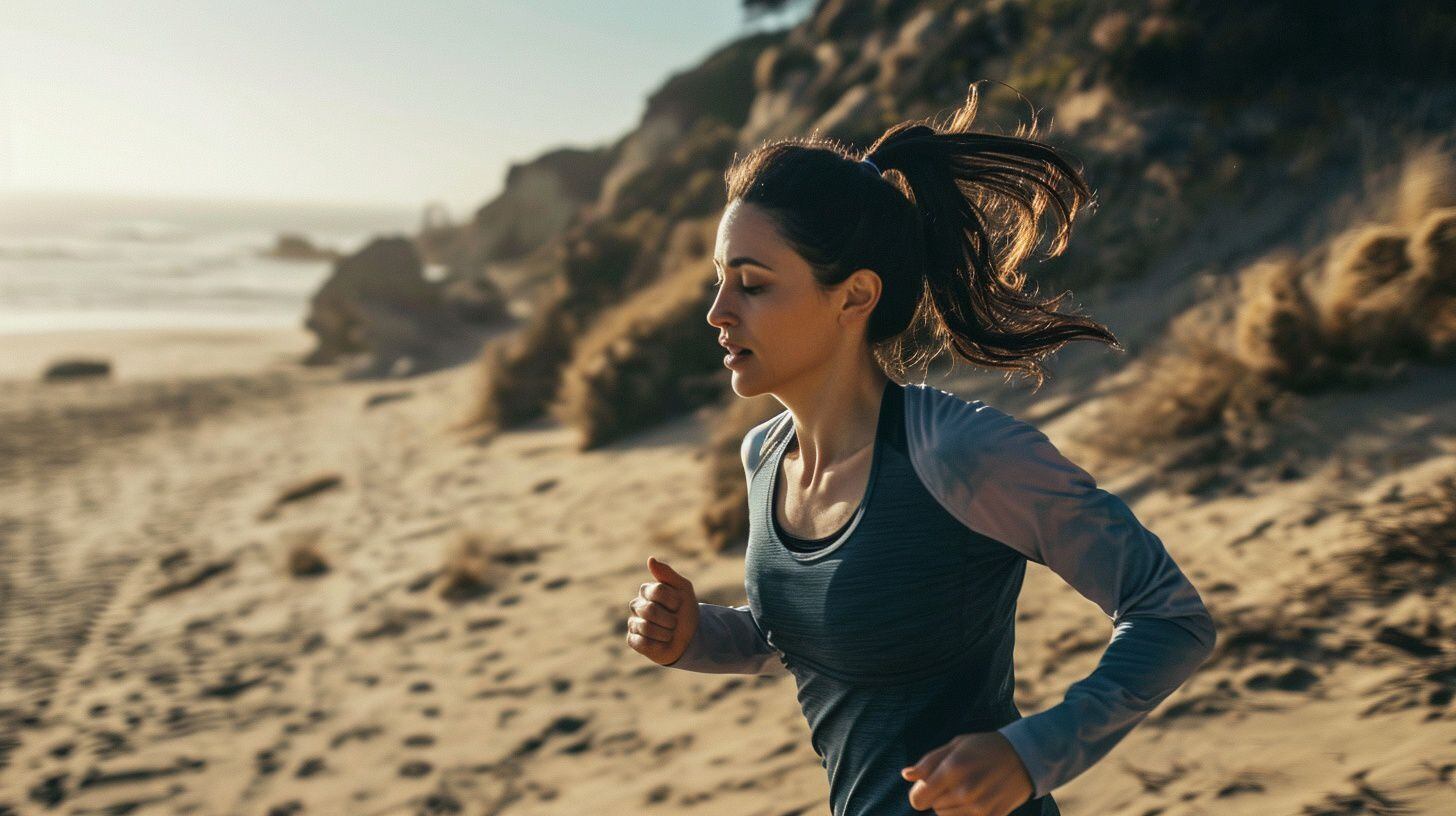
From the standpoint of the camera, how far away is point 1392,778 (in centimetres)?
273

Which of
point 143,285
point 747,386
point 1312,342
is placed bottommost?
point 1312,342

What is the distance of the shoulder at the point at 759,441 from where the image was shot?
186 cm

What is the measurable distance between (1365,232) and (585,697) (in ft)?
13.5

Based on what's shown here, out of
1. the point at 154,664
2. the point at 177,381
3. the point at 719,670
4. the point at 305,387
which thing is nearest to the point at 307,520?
the point at 154,664

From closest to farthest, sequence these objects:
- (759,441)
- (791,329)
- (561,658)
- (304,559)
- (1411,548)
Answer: (791,329) → (759,441) → (1411,548) → (561,658) → (304,559)

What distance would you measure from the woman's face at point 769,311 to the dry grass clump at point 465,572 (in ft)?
16.3

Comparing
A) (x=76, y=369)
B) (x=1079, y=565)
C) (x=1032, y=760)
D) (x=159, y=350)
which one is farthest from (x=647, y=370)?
(x=159, y=350)

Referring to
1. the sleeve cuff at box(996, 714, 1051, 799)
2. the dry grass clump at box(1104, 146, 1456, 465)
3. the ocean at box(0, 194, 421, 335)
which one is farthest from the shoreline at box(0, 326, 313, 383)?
the sleeve cuff at box(996, 714, 1051, 799)

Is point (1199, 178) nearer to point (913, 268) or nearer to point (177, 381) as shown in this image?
point (913, 268)

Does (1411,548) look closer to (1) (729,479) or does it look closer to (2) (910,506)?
(2) (910,506)

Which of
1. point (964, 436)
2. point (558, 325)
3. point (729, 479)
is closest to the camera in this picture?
point (964, 436)

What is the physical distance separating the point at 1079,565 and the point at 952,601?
180mm

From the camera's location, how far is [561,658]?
5.18m

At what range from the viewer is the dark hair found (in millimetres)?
1624
